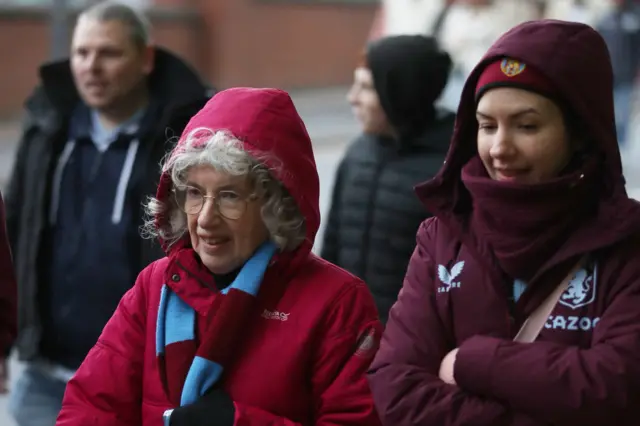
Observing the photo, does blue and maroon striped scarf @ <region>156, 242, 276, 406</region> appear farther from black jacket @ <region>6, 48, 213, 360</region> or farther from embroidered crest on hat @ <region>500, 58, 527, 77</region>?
black jacket @ <region>6, 48, 213, 360</region>

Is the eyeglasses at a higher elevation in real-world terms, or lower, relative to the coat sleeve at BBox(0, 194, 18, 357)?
higher

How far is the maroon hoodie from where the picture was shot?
7.98 ft

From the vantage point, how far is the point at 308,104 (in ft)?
74.2

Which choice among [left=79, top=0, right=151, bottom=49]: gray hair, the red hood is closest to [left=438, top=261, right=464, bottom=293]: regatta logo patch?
the red hood

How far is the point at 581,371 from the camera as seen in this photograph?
243 cm

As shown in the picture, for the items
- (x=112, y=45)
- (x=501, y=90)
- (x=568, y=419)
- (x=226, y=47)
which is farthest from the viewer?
(x=226, y=47)

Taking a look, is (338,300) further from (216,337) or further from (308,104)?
(308,104)

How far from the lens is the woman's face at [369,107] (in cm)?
426

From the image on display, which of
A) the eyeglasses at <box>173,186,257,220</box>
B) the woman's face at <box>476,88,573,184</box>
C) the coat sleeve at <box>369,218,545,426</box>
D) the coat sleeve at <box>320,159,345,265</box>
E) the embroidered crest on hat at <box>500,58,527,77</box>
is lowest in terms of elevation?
the coat sleeve at <box>320,159,345,265</box>

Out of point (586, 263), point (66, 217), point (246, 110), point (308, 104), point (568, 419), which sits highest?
point (246, 110)

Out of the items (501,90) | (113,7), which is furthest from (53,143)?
(501,90)

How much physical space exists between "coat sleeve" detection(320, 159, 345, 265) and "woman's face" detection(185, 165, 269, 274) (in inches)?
60.8

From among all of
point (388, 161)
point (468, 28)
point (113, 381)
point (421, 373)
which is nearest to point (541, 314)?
point (421, 373)

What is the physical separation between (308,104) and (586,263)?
66.3 ft
